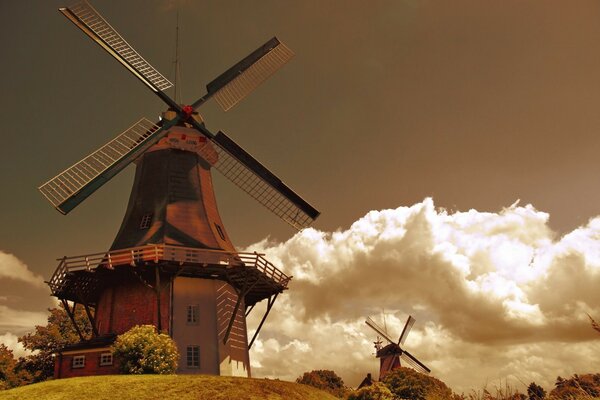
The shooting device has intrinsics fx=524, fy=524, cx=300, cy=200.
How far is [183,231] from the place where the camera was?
30.1 metres

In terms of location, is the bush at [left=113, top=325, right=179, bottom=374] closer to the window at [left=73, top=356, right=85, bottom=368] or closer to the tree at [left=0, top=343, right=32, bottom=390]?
the window at [left=73, top=356, right=85, bottom=368]

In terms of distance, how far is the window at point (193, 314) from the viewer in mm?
28578

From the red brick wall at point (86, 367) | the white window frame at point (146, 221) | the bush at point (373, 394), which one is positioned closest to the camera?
the bush at point (373, 394)

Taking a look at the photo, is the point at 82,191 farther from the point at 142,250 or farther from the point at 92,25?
the point at 92,25

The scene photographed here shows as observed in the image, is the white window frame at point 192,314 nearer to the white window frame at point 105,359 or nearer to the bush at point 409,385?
the white window frame at point 105,359

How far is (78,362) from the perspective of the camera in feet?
91.3

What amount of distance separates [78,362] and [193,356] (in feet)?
20.0

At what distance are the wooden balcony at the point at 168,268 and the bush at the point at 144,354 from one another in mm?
3681

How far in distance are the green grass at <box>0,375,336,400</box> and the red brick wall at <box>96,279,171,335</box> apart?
590 centimetres

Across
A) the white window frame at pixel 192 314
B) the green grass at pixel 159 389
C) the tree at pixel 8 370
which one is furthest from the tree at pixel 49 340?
the green grass at pixel 159 389

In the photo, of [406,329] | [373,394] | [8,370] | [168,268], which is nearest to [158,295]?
[168,268]

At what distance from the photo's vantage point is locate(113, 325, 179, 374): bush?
24.2 meters

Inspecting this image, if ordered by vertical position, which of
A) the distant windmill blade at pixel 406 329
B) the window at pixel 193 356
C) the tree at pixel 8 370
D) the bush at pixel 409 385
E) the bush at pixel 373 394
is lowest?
the bush at pixel 373 394

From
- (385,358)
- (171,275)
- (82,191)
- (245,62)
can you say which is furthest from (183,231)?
(385,358)
